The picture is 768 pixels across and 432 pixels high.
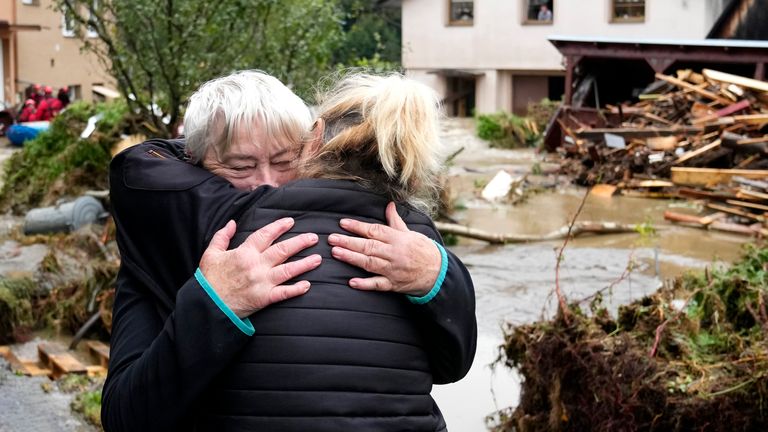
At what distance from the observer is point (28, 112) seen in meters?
28.2

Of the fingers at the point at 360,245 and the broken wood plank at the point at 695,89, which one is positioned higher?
the fingers at the point at 360,245

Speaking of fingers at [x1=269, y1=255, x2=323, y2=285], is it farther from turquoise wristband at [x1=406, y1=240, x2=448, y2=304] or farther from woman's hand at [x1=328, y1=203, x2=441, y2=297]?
turquoise wristband at [x1=406, y1=240, x2=448, y2=304]

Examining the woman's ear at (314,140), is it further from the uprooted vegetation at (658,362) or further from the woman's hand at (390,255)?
the uprooted vegetation at (658,362)

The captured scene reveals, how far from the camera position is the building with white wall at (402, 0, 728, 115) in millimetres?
32750

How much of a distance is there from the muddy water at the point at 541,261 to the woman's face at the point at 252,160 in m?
3.97

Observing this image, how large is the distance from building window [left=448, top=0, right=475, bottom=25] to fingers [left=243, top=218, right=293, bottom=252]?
34552 millimetres

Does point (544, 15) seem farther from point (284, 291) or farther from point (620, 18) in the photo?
point (284, 291)

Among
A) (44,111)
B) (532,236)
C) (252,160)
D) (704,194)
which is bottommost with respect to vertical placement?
(532,236)

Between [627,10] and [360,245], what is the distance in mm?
32924

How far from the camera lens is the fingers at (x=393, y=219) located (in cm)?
230

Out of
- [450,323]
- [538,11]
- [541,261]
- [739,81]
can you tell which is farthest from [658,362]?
[538,11]

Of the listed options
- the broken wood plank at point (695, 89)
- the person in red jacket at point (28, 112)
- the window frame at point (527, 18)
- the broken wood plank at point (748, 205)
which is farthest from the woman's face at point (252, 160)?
the window frame at point (527, 18)

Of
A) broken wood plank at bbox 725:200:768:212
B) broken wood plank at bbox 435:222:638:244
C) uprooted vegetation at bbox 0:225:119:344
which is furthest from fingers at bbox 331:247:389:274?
broken wood plank at bbox 725:200:768:212

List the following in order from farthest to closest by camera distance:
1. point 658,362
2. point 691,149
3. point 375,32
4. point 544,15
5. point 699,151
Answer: point 375,32, point 544,15, point 691,149, point 699,151, point 658,362
